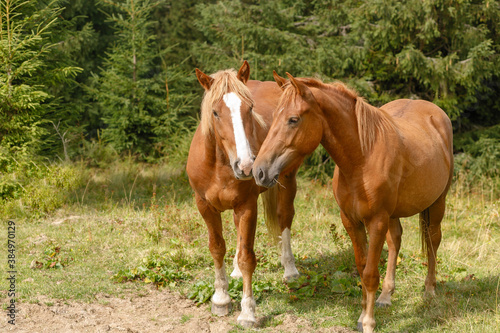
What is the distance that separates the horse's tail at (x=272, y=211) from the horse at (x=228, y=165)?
3.22 ft

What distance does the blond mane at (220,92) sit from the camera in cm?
370

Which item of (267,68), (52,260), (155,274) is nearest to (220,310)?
(155,274)

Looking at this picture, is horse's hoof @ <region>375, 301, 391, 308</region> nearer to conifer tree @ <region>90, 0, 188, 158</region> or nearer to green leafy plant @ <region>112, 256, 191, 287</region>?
green leafy plant @ <region>112, 256, 191, 287</region>

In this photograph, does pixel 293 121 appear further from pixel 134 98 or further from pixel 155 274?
pixel 134 98

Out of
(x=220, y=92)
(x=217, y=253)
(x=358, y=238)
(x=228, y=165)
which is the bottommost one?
(x=217, y=253)

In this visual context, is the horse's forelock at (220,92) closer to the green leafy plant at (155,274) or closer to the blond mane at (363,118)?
the blond mane at (363,118)

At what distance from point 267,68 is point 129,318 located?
6737 millimetres

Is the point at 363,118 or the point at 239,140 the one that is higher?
the point at 363,118

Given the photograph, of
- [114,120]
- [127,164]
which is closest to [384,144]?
[127,164]

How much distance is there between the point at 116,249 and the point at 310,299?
2.78 metres

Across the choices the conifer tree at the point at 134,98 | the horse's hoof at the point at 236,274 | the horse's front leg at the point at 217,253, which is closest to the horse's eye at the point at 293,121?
the horse's front leg at the point at 217,253

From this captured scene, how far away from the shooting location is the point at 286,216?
5.33 metres

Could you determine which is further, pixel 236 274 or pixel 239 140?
pixel 236 274

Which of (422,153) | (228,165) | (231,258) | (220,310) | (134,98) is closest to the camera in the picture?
(422,153)
